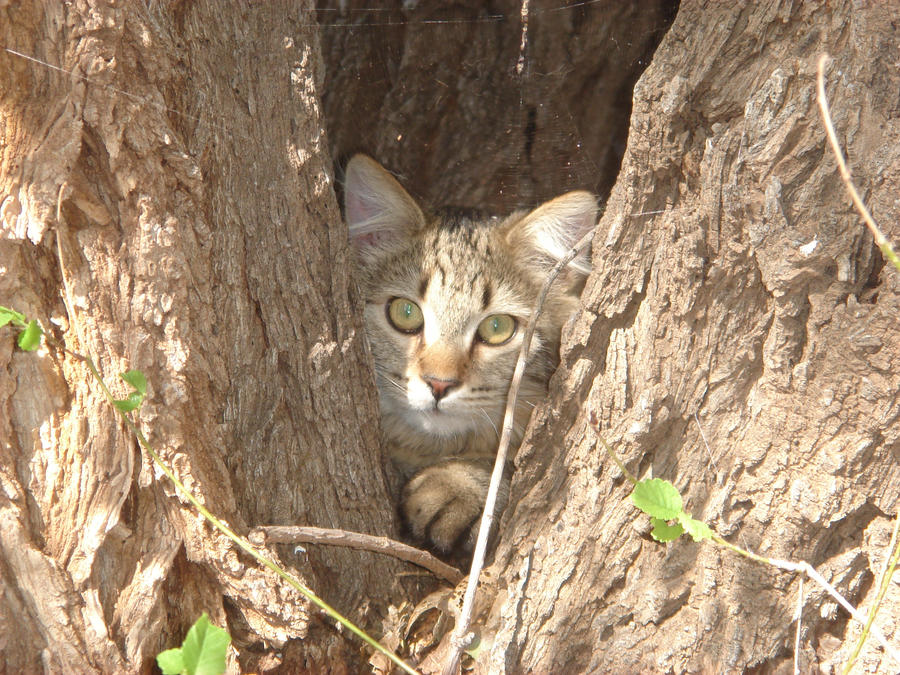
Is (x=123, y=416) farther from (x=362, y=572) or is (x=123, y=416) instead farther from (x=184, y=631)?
(x=362, y=572)

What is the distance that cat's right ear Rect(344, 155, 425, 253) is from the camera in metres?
1.99

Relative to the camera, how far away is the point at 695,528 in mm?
1262

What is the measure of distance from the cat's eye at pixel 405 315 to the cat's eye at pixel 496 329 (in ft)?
0.51

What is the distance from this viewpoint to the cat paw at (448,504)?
1.72 m

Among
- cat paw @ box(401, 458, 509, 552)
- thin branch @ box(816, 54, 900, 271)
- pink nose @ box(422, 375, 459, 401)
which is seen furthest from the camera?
pink nose @ box(422, 375, 459, 401)

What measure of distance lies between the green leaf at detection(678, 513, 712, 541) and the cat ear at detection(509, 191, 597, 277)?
87cm

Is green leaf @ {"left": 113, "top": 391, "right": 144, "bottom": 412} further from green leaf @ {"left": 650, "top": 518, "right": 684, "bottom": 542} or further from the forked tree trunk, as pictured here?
green leaf @ {"left": 650, "top": 518, "right": 684, "bottom": 542}

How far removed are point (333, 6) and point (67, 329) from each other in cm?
141

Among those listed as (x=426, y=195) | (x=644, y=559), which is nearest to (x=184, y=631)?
(x=644, y=559)

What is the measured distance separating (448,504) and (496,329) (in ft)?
1.56

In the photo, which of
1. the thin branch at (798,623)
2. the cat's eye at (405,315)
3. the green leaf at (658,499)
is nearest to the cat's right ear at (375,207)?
the cat's eye at (405,315)

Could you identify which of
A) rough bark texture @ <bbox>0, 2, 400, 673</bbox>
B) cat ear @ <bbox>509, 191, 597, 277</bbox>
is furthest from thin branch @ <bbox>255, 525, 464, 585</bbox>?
cat ear @ <bbox>509, 191, 597, 277</bbox>

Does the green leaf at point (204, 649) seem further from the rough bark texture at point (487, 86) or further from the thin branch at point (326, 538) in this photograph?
the rough bark texture at point (487, 86)

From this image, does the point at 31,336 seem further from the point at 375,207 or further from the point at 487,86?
the point at 487,86
